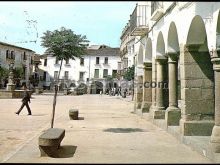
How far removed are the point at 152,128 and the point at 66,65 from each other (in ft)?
214

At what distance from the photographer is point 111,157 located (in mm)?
6973

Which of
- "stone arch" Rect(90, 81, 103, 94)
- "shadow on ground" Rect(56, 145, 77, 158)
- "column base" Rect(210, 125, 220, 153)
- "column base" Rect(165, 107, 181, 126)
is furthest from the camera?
"stone arch" Rect(90, 81, 103, 94)

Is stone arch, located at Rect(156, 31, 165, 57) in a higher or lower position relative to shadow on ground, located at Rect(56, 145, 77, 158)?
higher

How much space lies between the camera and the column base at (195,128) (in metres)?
9.05

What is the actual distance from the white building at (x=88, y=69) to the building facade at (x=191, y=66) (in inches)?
2457

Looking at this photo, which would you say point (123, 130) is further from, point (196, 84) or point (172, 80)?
point (196, 84)

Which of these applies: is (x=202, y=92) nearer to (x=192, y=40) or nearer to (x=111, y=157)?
(x=192, y=40)

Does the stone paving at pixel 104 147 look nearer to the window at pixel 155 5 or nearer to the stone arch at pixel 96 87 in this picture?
the window at pixel 155 5

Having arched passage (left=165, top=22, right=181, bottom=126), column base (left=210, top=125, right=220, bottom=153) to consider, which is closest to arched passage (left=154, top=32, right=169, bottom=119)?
arched passage (left=165, top=22, right=181, bottom=126)

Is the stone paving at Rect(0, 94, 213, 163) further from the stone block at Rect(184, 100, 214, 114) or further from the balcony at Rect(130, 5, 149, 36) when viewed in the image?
the balcony at Rect(130, 5, 149, 36)

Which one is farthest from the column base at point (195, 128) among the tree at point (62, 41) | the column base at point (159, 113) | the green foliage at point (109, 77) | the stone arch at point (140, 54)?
the green foliage at point (109, 77)

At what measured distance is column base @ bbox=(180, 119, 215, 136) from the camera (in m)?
9.05

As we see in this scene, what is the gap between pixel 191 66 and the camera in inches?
366

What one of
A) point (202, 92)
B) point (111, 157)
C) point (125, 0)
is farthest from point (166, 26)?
point (125, 0)
